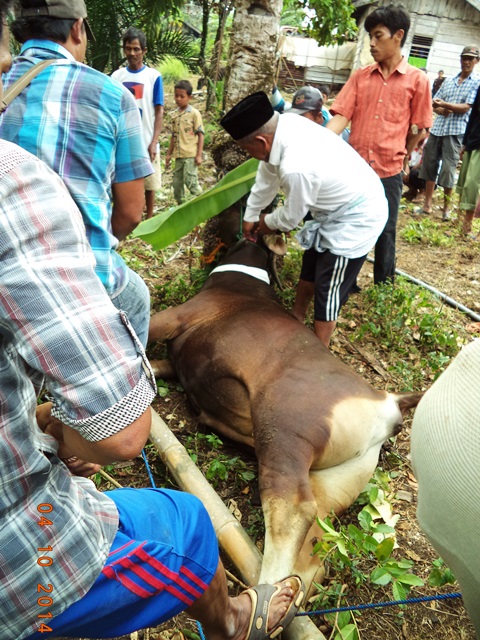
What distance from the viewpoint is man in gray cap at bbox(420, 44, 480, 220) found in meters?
8.03

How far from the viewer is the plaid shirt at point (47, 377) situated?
1052mm

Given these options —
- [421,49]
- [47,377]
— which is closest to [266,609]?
[47,377]

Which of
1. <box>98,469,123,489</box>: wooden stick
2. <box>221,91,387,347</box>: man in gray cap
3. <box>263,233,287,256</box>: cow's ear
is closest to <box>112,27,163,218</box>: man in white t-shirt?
<box>263,233,287,256</box>: cow's ear

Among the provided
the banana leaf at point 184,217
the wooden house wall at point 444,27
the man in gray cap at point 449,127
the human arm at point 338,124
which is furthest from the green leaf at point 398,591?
the wooden house wall at point 444,27

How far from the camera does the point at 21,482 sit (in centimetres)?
125

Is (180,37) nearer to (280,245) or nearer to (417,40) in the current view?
(280,245)

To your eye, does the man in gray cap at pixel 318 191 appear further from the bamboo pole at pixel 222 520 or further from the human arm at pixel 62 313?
the human arm at pixel 62 313

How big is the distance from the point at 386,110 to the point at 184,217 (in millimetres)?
2371

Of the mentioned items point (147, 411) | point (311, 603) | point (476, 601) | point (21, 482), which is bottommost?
point (311, 603)

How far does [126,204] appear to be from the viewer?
2805 mm

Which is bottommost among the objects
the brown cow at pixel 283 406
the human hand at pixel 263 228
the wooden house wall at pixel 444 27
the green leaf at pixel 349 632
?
the green leaf at pixel 349 632

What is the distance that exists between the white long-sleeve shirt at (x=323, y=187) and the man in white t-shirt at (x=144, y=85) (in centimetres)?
297

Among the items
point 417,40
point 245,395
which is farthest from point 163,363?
point 417,40

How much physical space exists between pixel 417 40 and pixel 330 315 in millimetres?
18093
